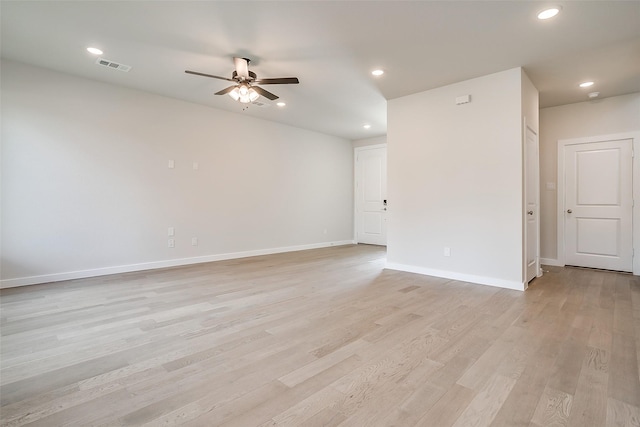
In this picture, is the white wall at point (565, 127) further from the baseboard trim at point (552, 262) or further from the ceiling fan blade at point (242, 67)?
the ceiling fan blade at point (242, 67)

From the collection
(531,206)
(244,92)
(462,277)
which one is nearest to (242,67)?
(244,92)

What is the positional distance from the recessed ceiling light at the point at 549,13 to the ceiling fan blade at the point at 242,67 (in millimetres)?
2935

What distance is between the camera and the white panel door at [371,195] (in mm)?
7746

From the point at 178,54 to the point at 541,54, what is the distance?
13.6 feet

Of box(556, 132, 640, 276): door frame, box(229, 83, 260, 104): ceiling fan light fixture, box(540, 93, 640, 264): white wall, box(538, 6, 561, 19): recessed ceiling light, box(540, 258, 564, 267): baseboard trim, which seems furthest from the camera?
box(540, 258, 564, 267): baseboard trim

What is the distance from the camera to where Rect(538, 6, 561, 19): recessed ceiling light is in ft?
8.39

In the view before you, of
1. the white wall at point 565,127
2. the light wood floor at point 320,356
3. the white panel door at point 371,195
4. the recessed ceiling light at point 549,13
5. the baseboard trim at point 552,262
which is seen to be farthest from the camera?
the white panel door at point 371,195

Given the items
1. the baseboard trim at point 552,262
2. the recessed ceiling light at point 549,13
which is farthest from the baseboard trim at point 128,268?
the recessed ceiling light at point 549,13

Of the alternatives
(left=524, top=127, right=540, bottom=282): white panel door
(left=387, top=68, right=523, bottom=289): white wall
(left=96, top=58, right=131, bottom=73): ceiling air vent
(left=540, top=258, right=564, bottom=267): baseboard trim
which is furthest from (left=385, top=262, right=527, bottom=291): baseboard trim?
(left=96, top=58, right=131, bottom=73): ceiling air vent

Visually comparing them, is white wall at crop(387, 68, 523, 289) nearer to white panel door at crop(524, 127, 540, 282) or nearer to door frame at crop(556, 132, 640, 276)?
white panel door at crop(524, 127, 540, 282)

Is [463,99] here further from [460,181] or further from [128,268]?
[128,268]

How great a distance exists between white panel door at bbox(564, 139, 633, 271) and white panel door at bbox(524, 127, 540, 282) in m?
1.31

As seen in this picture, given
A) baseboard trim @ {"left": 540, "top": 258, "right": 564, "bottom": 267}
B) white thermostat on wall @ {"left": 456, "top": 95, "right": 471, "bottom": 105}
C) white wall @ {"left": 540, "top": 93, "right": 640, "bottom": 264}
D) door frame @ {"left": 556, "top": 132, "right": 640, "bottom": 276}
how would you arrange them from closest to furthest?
white thermostat on wall @ {"left": 456, "top": 95, "right": 471, "bottom": 105} < door frame @ {"left": 556, "top": 132, "right": 640, "bottom": 276} < white wall @ {"left": 540, "top": 93, "right": 640, "bottom": 264} < baseboard trim @ {"left": 540, "top": 258, "right": 564, "bottom": 267}

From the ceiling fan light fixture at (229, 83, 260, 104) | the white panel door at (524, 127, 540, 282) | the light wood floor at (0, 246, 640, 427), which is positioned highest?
the ceiling fan light fixture at (229, 83, 260, 104)
